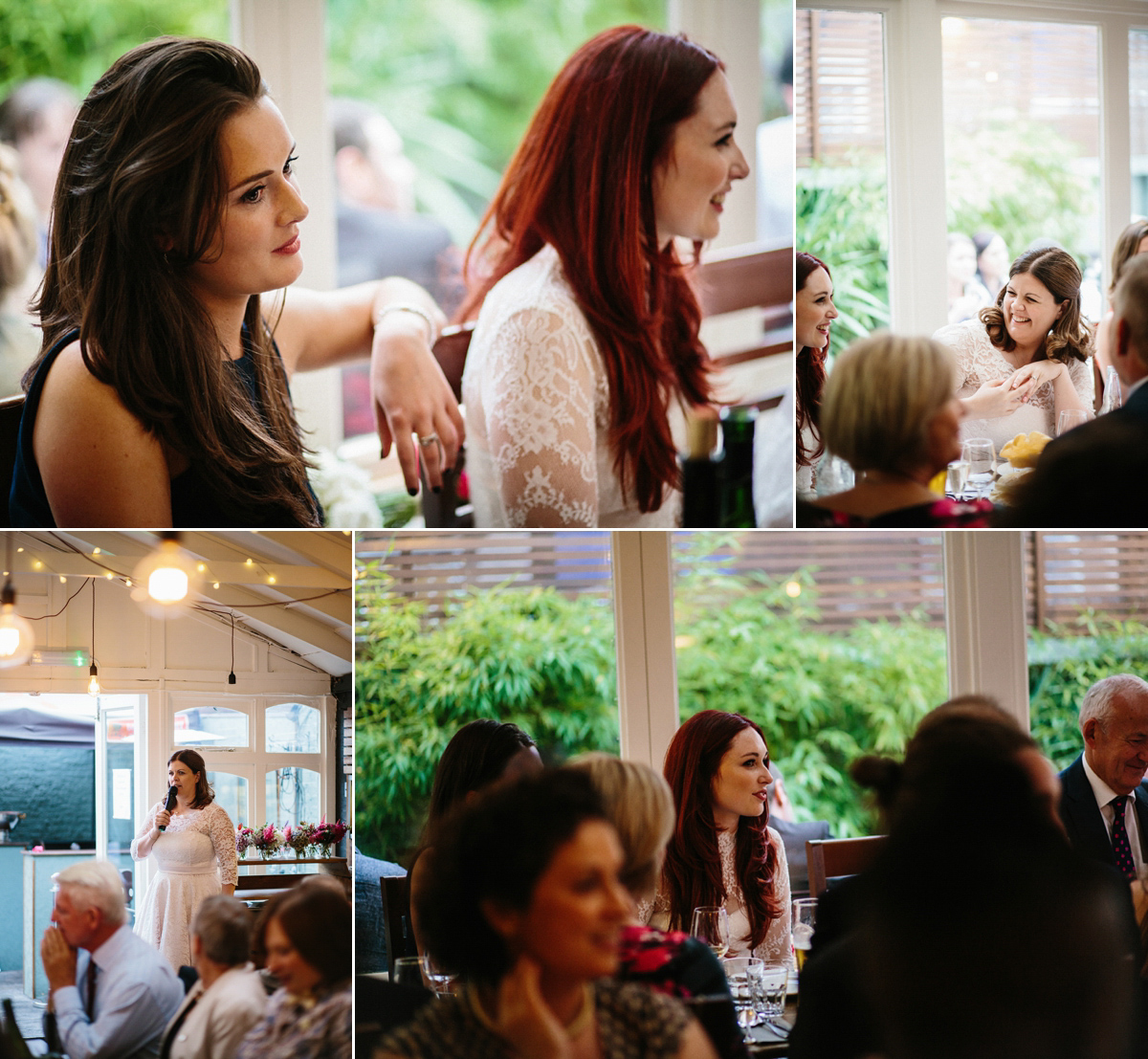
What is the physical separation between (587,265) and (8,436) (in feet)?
3.84

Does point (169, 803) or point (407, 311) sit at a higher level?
point (407, 311)

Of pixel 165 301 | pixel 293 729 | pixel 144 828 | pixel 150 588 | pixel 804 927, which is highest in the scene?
pixel 165 301

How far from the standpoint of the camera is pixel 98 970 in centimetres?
227

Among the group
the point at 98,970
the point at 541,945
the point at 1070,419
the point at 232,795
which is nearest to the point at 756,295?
the point at 1070,419

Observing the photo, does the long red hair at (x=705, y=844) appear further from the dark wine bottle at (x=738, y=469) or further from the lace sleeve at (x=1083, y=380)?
the lace sleeve at (x=1083, y=380)

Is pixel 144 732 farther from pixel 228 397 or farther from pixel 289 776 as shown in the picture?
pixel 228 397

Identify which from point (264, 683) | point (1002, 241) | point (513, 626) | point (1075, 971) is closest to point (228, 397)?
point (264, 683)

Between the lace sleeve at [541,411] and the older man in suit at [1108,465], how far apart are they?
920mm

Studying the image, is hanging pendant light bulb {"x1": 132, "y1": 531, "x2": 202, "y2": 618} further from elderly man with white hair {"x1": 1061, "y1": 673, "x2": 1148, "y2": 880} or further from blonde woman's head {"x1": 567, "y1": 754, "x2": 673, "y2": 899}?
elderly man with white hair {"x1": 1061, "y1": 673, "x2": 1148, "y2": 880}

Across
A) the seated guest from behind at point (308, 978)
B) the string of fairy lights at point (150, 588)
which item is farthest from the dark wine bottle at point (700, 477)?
the seated guest from behind at point (308, 978)

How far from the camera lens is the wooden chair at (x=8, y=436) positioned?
229 cm

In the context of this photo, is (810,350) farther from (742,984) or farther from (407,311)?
(742,984)

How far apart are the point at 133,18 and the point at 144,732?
1.37 m

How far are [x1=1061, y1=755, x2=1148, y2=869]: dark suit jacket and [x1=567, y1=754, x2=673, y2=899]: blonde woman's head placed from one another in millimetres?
825
